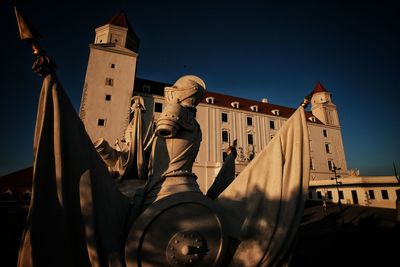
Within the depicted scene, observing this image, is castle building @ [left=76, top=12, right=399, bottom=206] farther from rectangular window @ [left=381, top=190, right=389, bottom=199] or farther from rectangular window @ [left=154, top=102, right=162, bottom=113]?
rectangular window @ [left=381, top=190, right=389, bottom=199]

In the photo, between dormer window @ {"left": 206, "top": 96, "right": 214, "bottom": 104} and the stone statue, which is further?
dormer window @ {"left": 206, "top": 96, "right": 214, "bottom": 104}

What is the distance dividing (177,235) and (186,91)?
2.00 meters

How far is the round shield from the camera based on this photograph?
201cm

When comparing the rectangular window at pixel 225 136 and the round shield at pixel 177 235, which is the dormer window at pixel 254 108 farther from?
the round shield at pixel 177 235

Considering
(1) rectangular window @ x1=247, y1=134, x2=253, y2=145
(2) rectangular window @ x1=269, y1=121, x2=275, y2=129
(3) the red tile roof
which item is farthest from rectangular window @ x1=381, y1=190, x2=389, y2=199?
(3) the red tile roof

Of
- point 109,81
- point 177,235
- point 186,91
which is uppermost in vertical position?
point 109,81

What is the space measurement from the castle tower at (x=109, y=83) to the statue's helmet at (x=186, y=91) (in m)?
21.4

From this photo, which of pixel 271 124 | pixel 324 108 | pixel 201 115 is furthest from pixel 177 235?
pixel 324 108

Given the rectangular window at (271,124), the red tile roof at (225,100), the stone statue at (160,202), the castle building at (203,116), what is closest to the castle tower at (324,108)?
the castle building at (203,116)

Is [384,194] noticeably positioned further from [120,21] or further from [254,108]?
[120,21]

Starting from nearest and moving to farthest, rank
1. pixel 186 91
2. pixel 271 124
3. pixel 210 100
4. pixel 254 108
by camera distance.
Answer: pixel 186 91 → pixel 210 100 → pixel 271 124 → pixel 254 108

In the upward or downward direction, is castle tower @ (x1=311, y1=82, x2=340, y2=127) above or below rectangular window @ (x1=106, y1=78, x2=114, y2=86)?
above

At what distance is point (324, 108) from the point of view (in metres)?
41.4

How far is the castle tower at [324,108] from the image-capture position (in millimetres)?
40938
